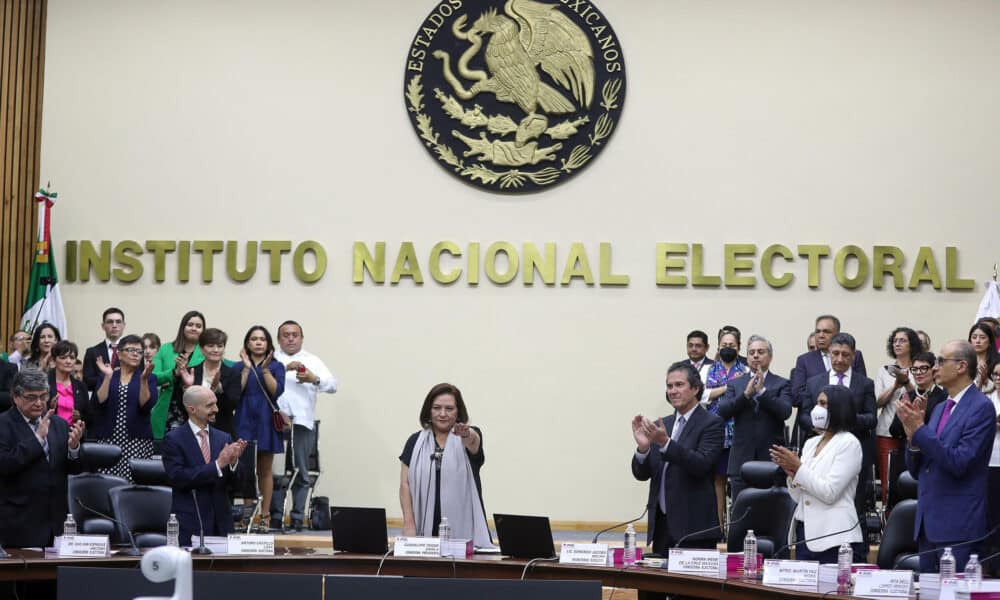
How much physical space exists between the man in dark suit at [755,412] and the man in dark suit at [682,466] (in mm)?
2538

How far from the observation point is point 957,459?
17.3 feet

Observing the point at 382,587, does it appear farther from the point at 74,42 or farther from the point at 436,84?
the point at 74,42

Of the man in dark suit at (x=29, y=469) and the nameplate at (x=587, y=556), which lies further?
the man in dark suit at (x=29, y=469)

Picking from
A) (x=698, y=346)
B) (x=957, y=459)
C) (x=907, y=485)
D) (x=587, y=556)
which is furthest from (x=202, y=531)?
(x=698, y=346)

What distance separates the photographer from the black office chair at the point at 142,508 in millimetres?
6098

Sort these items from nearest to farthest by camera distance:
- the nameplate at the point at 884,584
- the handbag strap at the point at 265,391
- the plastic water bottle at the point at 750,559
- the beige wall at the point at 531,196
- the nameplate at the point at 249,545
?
the nameplate at the point at 884,584 < the plastic water bottle at the point at 750,559 < the nameplate at the point at 249,545 < the handbag strap at the point at 265,391 < the beige wall at the point at 531,196

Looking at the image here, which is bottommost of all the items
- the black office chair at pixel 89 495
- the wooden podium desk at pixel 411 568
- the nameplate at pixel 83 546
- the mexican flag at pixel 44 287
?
the wooden podium desk at pixel 411 568

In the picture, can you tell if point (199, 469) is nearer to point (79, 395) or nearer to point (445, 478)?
point (445, 478)

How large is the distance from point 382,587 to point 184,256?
6.33 meters

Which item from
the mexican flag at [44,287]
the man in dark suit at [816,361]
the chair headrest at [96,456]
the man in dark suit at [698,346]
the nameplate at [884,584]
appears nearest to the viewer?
the nameplate at [884,584]

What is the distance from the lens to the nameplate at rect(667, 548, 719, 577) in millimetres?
5035

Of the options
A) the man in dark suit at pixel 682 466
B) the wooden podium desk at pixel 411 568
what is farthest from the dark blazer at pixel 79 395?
the man in dark suit at pixel 682 466

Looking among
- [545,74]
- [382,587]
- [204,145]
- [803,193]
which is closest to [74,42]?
[204,145]

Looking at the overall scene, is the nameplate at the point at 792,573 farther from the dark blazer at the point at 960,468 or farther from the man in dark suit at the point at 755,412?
the man in dark suit at the point at 755,412
